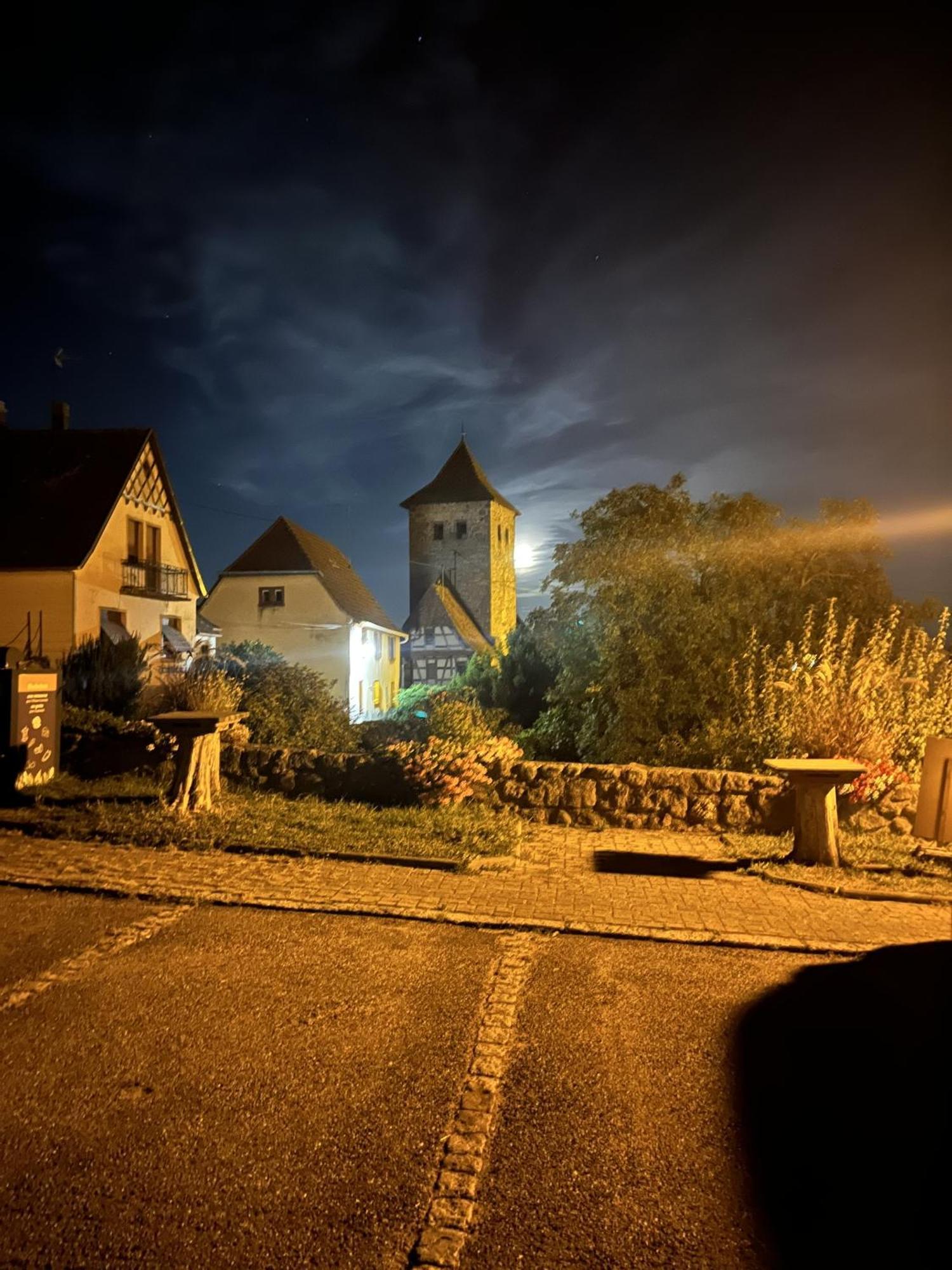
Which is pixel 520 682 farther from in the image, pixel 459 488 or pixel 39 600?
pixel 459 488

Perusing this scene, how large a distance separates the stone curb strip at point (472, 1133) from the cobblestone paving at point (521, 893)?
117cm

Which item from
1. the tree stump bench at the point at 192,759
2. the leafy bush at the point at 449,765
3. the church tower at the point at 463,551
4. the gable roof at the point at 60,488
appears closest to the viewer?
the tree stump bench at the point at 192,759

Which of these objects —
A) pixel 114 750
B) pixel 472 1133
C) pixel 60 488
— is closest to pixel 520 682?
pixel 114 750

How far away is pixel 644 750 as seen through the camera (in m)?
12.3

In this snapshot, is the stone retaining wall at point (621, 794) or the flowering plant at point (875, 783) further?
the stone retaining wall at point (621, 794)

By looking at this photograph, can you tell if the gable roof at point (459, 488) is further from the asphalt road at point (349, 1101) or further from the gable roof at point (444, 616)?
the asphalt road at point (349, 1101)

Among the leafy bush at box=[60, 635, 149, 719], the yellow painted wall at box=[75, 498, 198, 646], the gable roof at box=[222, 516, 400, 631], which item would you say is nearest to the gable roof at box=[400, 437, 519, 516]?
the gable roof at box=[222, 516, 400, 631]

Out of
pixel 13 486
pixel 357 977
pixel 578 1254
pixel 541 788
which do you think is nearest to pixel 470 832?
pixel 541 788

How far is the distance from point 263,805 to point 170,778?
160 centimetres

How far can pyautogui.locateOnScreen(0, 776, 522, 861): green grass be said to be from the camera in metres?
7.37

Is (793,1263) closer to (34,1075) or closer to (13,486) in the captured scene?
(34,1075)

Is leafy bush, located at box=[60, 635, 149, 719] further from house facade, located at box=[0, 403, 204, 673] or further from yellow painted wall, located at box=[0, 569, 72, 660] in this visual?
yellow painted wall, located at box=[0, 569, 72, 660]

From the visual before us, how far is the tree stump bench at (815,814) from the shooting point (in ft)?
23.1

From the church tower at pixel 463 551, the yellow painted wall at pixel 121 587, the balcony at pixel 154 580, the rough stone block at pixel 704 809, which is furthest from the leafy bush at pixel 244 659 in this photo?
the church tower at pixel 463 551
